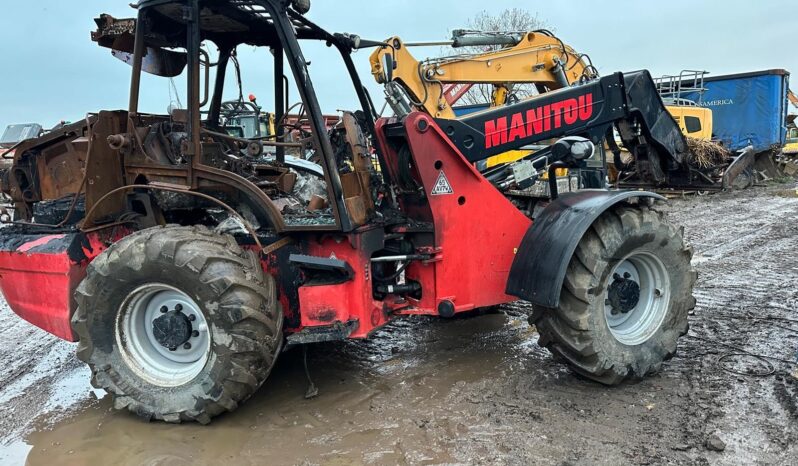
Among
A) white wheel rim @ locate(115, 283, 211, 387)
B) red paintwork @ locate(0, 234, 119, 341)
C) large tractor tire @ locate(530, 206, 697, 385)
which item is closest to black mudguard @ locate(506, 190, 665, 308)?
large tractor tire @ locate(530, 206, 697, 385)

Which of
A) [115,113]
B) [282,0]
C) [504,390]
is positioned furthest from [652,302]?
[115,113]

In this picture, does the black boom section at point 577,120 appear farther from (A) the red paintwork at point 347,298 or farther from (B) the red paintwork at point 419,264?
(A) the red paintwork at point 347,298

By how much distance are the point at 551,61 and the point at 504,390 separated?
14.1ft

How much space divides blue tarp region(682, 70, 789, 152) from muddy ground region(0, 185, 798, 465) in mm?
13070

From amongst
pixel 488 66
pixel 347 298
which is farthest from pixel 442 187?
pixel 488 66

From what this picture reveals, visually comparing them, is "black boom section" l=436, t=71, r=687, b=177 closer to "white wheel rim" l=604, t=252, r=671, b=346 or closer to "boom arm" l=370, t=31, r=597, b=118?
"white wheel rim" l=604, t=252, r=671, b=346

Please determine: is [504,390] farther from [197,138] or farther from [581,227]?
[197,138]

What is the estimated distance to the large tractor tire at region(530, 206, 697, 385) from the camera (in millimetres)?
3576

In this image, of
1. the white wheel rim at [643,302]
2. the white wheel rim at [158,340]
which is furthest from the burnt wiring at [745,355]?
the white wheel rim at [158,340]

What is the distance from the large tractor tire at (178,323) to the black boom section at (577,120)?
163cm

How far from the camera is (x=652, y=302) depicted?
4.03 metres

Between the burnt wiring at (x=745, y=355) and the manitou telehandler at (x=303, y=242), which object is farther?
the burnt wiring at (x=745, y=355)

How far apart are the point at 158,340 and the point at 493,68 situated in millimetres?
4869

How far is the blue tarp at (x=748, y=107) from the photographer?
51.9ft
